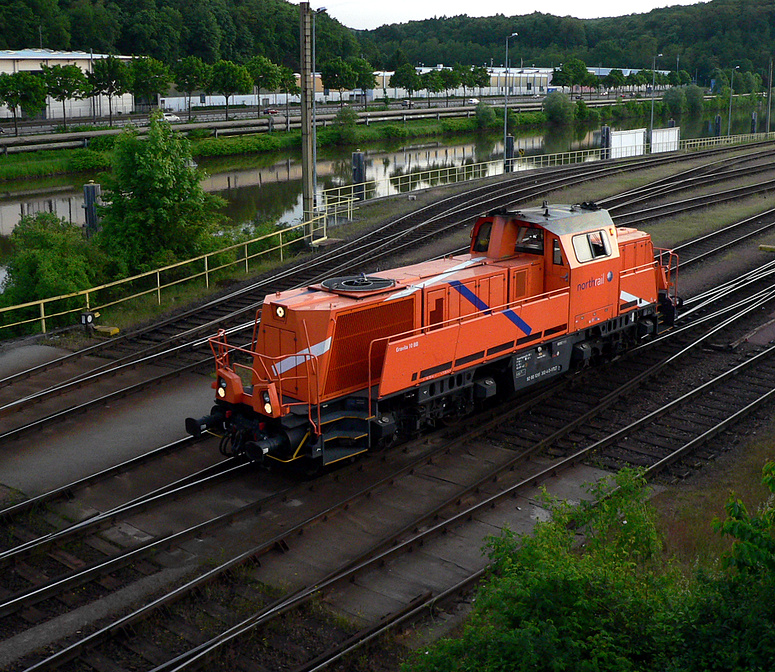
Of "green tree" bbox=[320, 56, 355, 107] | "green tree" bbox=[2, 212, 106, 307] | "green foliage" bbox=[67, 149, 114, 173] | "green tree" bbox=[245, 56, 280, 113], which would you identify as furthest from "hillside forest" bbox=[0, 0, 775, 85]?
"green tree" bbox=[2, 212, 106, 307]

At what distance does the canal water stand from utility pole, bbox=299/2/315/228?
385 cm

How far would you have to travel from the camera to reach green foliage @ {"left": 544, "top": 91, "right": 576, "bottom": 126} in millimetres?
100562

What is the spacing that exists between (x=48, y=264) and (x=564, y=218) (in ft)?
47.7

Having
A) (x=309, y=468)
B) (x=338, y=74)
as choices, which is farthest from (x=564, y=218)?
(x=338, y=74)

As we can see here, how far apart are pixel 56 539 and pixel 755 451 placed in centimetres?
1120

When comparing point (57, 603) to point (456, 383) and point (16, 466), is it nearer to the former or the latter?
point (16, 466)

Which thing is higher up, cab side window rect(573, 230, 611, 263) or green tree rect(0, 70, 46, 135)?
green tree rect(0, 70, 46, 135)

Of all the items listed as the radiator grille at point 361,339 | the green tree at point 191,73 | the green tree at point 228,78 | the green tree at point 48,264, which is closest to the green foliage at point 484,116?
the green tree at point 228,78

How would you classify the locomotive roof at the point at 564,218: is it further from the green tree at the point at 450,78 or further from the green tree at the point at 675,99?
the green tree at the point at 450,78

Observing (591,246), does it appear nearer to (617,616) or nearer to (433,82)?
(617,616)

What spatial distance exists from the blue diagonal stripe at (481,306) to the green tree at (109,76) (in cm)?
7162

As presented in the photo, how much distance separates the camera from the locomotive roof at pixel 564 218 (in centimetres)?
1627

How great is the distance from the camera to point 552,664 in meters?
6.28

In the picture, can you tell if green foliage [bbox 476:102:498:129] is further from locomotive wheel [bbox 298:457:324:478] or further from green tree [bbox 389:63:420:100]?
locomotive wheel [bbox 298:457:324:478]
